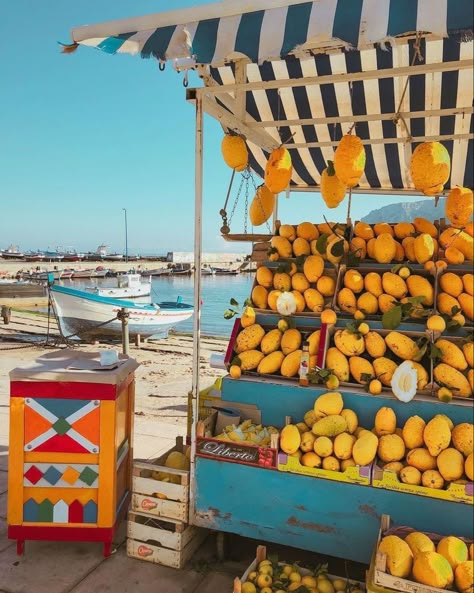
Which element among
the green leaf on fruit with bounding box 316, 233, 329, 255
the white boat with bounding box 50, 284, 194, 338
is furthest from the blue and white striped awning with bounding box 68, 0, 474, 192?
the white boat with bounding box 50, 284, 194, 338

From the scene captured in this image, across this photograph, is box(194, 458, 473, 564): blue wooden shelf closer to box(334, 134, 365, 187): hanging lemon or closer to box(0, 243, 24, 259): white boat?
box(334, 134, 365, 187): hanging lemon

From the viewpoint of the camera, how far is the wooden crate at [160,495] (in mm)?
3348

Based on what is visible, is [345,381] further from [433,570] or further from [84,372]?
[84,372]

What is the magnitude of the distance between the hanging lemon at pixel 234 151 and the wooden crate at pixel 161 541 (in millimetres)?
2685

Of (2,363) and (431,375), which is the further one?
(2,363)

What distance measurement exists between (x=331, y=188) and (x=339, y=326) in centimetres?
122

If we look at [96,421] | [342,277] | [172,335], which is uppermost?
[342,277]

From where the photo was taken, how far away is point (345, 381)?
10.6ft

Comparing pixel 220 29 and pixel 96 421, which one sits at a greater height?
pixel 220 29

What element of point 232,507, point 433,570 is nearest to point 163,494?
point 232,507

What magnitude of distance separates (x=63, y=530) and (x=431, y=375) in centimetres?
267

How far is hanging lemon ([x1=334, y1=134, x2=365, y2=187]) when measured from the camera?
3318 mm

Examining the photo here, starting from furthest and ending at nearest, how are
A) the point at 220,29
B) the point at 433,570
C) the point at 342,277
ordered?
the point at 342,277, the point at 220,29, the point at 433,570

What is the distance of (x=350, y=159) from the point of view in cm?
331
